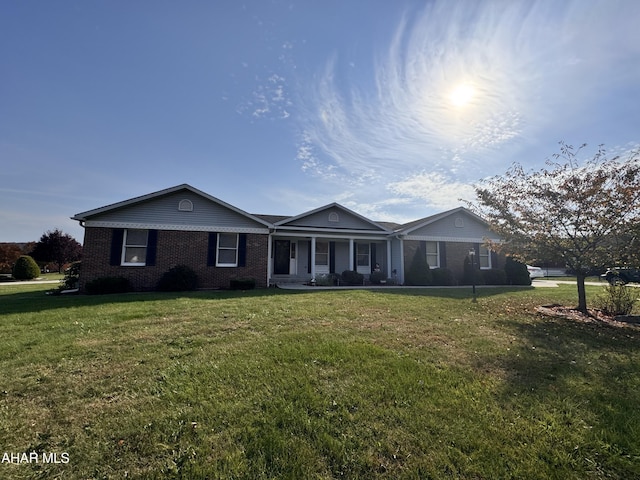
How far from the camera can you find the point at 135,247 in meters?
14.3

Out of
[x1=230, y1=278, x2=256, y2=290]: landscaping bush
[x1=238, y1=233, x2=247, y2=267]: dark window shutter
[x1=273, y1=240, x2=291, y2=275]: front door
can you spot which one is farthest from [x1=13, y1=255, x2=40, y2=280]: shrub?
[x1=230, y1=278, x2=256, y2=290]: landscaping bush

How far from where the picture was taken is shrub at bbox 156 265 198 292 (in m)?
13.5

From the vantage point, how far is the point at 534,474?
2494mm

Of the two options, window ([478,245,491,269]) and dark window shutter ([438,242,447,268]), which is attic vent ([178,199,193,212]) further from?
window ([478,245,491,269])

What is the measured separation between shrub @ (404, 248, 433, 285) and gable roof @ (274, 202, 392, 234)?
251 cm

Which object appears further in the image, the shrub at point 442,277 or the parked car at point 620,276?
the shrub at point 442,277

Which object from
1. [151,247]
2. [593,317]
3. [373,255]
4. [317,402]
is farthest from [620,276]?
[151,247]

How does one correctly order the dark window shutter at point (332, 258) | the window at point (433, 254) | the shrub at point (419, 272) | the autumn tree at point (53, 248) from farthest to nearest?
the autumn tree at point (53, 248) < the window at point (433, 254) < the dark window shutter at point (332, 258) < the shrub at point (419, 272)

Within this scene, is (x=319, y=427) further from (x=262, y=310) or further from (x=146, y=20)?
(x=146, y=20)

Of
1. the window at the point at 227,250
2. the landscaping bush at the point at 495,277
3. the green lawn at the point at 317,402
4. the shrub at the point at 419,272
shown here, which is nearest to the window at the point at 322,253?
the shrub at the point at 419,272

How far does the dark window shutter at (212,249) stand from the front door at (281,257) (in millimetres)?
4518

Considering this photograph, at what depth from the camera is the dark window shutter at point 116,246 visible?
13.9 m

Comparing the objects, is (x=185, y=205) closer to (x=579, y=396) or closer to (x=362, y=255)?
(x=362, y=255)

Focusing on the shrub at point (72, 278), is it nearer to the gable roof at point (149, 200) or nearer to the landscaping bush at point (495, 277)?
the gable roof at point (149, 200)
